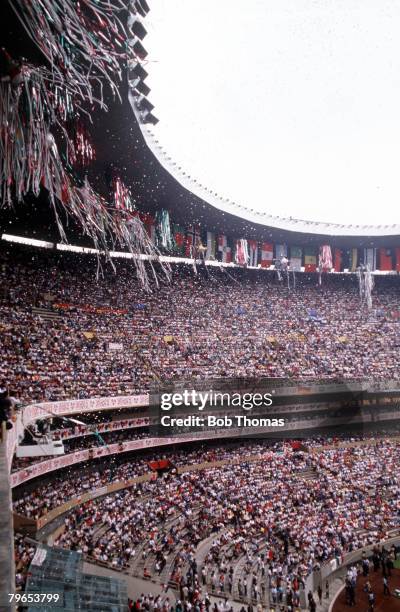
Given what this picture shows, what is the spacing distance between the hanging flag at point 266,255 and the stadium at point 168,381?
0.19 meters

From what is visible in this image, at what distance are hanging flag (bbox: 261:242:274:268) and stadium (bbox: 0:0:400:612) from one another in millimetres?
194

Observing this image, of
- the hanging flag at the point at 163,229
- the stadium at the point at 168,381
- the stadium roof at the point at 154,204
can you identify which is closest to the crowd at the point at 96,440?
the stadium at the point at 168,381

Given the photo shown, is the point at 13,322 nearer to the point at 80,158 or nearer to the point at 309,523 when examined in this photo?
the point at 80,158

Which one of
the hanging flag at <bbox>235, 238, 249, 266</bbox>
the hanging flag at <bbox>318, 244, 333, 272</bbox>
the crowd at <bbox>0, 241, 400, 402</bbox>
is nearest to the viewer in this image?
the crowd at <bbox>0, 241, 400, 402</bbox>

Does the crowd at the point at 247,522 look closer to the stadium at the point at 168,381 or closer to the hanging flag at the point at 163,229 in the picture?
the stadium at the point at 168,381

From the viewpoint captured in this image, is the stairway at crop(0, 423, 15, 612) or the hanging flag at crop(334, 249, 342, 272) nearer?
the stairway at crop(0, 423, 15, 612)

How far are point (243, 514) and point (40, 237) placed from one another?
20.8 m

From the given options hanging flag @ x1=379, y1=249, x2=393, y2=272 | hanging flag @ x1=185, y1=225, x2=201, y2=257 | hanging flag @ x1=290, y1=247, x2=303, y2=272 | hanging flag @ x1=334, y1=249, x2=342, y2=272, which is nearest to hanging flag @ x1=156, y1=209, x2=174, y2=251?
hanging flag @ x1=185, y1=225, x2=201, y2=257

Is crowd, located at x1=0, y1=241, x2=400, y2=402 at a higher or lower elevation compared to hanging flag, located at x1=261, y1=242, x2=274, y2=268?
lower

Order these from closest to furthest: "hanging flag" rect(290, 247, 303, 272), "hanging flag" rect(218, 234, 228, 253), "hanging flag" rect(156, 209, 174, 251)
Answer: "hanging flag" rect(156, 209, 174, 251) → "hanging flag" rect(218, 234, 228, 253) → "hanging flag" rect(290, 247, 303, 272)

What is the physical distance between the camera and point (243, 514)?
68.9 feet

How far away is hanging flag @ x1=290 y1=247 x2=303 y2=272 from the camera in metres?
42.5

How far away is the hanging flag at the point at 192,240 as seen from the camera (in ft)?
118

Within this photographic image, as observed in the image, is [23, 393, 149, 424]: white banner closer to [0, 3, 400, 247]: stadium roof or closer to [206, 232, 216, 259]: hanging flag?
[0, 3, 400, 247]: stadium roof
